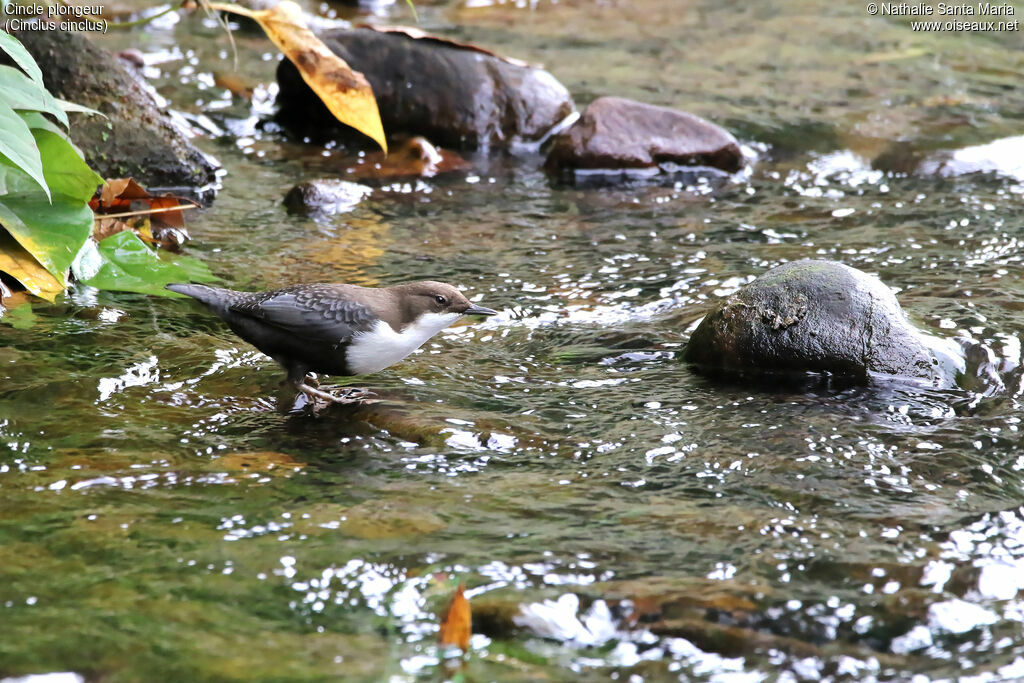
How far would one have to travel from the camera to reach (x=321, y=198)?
6629mm

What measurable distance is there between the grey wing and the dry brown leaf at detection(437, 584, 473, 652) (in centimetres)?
166

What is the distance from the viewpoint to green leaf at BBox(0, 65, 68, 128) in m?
4.22

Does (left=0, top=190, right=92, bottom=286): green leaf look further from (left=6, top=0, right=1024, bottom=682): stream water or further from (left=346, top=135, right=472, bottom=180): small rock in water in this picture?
(left=346, top=135, right=472, bottom=180): small rock in water

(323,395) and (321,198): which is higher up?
(321,198)

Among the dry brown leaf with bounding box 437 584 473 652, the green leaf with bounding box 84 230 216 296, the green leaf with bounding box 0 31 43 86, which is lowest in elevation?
the dry brown leaf with bounding box 437 584 473 652

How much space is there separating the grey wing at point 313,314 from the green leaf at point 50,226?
986 mm

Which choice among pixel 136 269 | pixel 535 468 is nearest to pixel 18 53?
pixel 136 269

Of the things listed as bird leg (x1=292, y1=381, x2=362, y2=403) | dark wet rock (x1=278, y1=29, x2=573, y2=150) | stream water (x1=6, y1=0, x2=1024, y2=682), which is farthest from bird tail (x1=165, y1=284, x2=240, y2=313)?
dark wet rock (x1=278, y1=29, x2=573, y2=150)

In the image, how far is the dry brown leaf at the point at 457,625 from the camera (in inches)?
105

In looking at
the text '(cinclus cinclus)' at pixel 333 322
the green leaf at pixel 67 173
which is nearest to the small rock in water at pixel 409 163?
the green leaf at pixel 67 173

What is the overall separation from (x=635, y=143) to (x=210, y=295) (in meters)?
4.09

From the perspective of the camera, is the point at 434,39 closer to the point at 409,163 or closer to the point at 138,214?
the point at 409,163

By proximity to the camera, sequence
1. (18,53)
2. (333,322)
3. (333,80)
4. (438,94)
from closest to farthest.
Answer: (18,53), (333,322), (333,80), (438,94)

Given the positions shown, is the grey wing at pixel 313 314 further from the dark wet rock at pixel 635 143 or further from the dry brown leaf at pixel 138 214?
the dark wet rock at pixel 635 143
